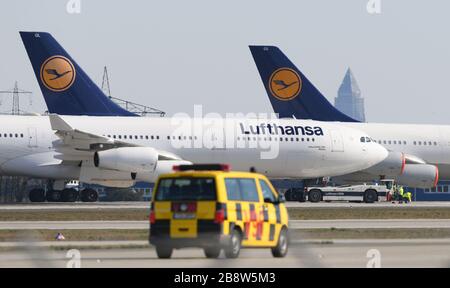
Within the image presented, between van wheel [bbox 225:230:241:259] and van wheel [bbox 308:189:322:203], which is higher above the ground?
van wheel [bbox 225:230:241:259]

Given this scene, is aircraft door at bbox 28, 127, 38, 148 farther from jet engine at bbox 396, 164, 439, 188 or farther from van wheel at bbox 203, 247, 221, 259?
van wheel at bbox 203, 247, 221, 259

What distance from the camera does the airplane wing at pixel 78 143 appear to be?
2277 inches

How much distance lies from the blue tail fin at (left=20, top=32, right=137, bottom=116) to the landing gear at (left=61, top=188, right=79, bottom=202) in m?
5.73

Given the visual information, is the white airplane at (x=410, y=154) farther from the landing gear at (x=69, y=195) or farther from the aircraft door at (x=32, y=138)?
the aircraft door at (x=32, y=138)

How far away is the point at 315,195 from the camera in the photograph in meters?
70.1

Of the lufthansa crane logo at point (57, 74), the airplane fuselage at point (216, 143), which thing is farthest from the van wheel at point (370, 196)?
the lufthansa crane logo at point (57, 74)

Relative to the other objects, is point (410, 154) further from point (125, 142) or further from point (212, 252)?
point (212, 252)

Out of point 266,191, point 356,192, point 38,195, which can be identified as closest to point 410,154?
point 356,192

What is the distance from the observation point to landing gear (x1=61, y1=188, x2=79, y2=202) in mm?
62312

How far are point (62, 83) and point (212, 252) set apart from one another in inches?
1705

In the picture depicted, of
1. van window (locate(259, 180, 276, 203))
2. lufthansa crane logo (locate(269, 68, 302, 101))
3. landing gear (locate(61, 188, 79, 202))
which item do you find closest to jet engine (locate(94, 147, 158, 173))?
landing gear (locate(61, 188, 79, 202))

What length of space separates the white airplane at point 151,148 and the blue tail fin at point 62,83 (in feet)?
15.1
